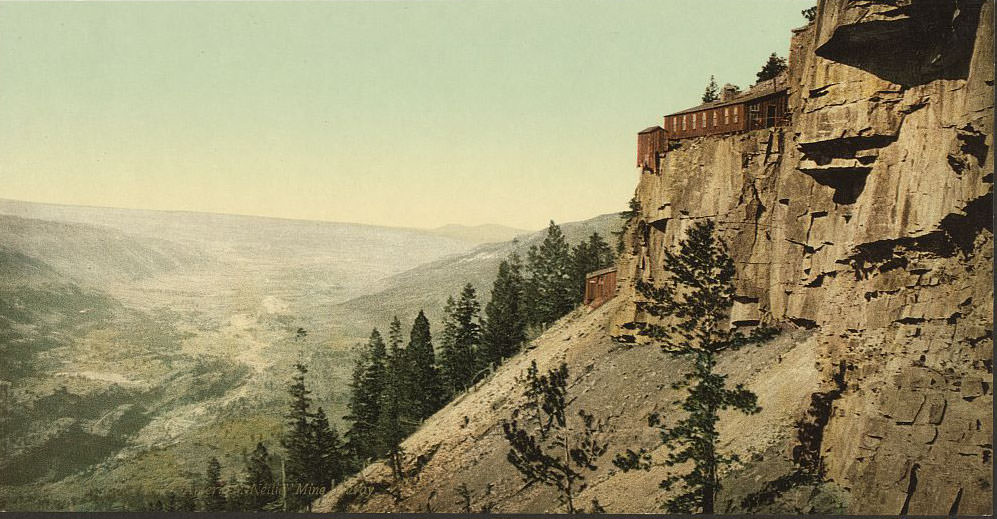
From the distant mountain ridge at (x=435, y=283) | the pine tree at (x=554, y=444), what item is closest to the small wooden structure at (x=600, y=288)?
the pine tree at (x=554, y=444)

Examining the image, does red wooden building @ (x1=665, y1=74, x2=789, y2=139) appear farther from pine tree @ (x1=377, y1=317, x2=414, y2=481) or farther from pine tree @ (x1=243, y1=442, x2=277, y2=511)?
pine tree @ (x1=243, y1=442, x2=277, y2=511)

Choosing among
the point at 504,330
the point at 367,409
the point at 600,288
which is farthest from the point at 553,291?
the point at 367,409

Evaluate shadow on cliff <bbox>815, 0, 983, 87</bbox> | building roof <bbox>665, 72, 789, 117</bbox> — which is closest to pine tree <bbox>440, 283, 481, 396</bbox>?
building roof <bbox>665, 72, 789, 117</bbox>

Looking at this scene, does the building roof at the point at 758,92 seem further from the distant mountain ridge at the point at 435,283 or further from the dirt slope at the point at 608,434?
the distant mountain ridge at the point at 435,283

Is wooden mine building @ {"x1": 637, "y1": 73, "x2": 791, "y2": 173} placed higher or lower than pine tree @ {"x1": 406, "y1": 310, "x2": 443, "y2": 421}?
higher

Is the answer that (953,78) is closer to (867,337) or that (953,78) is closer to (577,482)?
(867,337)

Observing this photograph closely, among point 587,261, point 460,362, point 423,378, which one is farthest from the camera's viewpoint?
point 587,261

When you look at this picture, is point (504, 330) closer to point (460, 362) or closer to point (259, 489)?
point (460, 362)
